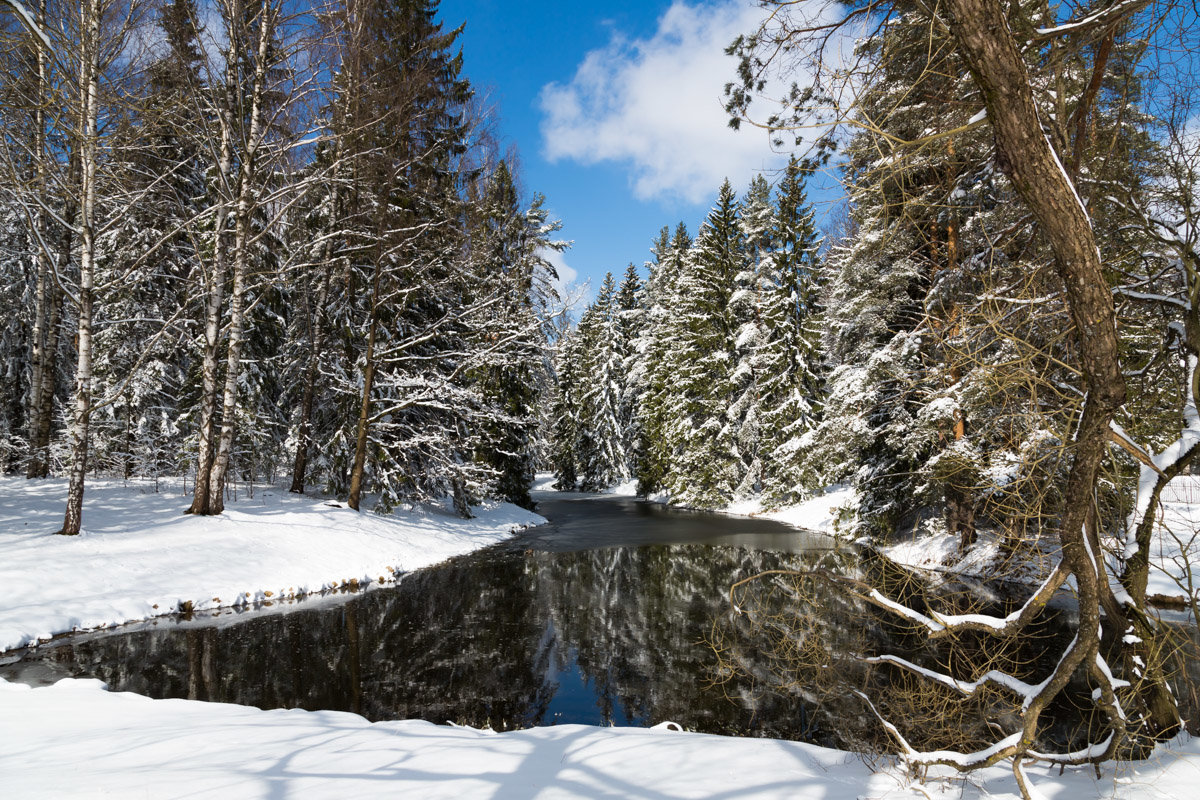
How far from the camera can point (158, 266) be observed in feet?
51.7

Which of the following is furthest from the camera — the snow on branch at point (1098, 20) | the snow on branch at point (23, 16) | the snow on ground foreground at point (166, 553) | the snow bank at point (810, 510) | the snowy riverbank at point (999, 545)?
the snow bank at point (810, 510)

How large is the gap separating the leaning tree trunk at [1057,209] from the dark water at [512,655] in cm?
213

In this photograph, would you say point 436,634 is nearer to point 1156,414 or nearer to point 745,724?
point 745,724

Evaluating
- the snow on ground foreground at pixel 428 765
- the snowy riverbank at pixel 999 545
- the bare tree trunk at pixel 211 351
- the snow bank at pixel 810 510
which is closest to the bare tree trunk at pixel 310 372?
the bare tree trunk at pixel 211 351

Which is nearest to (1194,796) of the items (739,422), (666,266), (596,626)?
(596,626)

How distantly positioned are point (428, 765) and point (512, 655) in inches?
160

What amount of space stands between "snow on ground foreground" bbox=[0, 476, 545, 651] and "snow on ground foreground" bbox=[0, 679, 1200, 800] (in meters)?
3.47

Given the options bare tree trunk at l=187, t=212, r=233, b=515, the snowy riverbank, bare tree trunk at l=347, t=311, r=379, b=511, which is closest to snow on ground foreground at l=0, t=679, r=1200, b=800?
the snowy riverbank

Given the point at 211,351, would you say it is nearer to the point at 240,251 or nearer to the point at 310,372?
the point at 240,251

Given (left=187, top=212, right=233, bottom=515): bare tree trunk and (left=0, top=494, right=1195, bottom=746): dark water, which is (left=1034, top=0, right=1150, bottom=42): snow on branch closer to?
(left=0, top=494, right=1195, bottom=746): dark water

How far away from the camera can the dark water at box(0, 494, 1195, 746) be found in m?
5.98

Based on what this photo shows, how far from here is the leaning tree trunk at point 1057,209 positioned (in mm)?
2363

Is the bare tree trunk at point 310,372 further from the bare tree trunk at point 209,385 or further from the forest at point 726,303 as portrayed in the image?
the bare tree trunk at point 209,385

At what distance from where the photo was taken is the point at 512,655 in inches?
302
